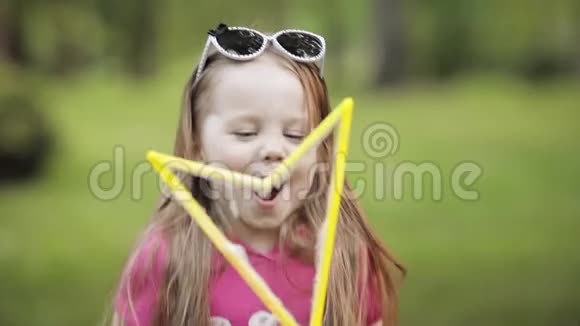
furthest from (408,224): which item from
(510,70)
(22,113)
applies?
(22,113)

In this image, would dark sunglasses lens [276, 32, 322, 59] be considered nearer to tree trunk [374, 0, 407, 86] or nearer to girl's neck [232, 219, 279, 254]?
girl's neck [232, 219, 279, 254]

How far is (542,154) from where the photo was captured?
13.0 ft

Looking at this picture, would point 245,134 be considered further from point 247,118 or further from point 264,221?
point 264,221

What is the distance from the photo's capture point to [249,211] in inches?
58.7

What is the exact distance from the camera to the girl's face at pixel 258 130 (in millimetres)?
1466

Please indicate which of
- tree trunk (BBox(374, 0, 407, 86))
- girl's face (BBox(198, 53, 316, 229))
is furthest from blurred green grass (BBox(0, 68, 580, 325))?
girl's face (BBox(198, 53, 316, 229))

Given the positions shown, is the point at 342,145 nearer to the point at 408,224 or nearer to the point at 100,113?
the point at 408,224

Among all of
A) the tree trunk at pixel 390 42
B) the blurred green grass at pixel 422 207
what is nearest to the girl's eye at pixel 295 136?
the blurred green grass at pixel 422 207

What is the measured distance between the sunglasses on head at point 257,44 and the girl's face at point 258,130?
2cm

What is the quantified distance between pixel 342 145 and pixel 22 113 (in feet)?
9.78

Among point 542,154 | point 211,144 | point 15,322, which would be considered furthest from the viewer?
point 542,154

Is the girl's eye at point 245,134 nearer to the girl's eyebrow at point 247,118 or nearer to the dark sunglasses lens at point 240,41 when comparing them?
the girl's eyebrow at point 247,118

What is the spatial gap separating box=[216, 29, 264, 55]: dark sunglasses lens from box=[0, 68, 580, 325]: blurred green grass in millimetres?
1799

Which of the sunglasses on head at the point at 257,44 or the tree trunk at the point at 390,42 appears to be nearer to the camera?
the sunglasses on head at the point at 257,44
